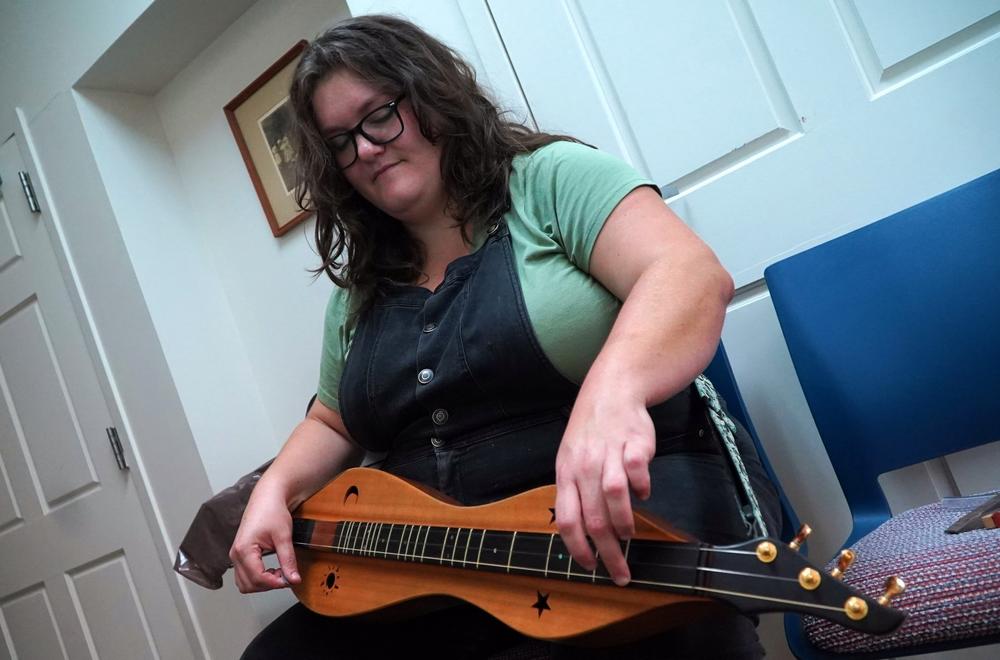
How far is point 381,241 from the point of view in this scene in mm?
1308

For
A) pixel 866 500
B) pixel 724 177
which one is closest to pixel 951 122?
pixel 724 177

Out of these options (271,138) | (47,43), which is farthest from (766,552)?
(47,43)

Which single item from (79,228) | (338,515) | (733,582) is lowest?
(733,582)

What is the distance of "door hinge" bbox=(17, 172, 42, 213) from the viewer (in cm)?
250

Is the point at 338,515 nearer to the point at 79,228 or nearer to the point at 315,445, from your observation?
the point at 315,445

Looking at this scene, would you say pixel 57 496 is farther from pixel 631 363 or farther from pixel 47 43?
pixel 631 363

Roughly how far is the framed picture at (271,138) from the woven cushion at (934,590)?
1674mm

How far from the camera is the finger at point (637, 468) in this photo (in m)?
0.64

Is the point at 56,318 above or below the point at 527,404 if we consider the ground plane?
above

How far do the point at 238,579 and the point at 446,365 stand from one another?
18.0 inches

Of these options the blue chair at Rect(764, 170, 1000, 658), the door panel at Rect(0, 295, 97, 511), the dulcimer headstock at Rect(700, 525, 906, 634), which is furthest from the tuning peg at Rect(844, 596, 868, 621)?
the door panel at Rect(0, 295, 97, 511)

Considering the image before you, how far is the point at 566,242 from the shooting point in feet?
3.33

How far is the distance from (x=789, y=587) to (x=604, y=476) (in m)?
0.15

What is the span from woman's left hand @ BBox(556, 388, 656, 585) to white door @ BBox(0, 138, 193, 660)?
6.65ft
